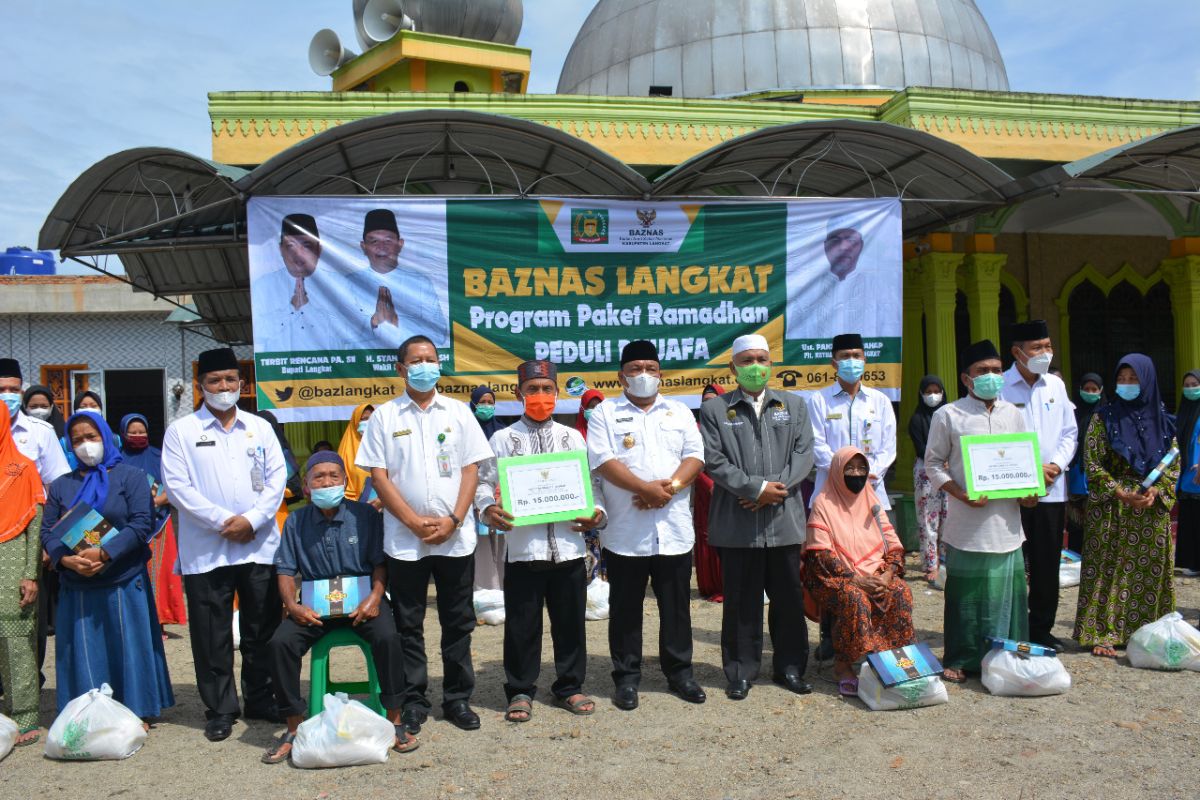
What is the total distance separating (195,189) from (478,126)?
230 centimetres

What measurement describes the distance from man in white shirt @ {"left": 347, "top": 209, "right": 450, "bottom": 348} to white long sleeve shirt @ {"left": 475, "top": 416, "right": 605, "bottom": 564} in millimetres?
2821

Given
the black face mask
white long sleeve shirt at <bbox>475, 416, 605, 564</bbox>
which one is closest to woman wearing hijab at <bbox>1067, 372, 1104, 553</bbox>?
the black face mask

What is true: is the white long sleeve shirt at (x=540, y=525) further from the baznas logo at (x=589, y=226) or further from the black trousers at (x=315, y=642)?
the baznas logo at (x=589, y=226)

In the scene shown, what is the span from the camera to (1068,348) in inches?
560

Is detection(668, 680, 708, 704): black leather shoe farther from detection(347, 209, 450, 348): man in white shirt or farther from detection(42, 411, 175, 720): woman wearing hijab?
detection(347, 209, 450, 348): man in white shirt

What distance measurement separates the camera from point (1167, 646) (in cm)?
516

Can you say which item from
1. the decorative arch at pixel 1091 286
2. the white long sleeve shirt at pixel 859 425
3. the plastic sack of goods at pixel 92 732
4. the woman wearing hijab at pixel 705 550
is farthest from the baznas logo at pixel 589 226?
the decorative arch at pixel 1091 286

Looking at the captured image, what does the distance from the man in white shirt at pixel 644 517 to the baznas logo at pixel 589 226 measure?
295cm

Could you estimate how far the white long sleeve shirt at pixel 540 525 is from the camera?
4.73 meters

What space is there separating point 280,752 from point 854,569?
289cm

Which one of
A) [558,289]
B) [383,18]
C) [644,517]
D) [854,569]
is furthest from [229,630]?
[383,18]

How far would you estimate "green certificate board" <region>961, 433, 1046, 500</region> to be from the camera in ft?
16.7

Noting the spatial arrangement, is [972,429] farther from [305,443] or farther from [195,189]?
[305,443]

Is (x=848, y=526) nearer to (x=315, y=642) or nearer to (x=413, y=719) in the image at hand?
(x=413, y=719)
